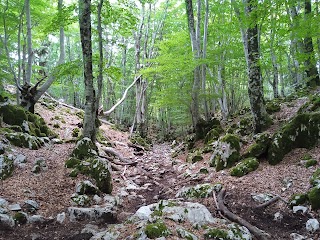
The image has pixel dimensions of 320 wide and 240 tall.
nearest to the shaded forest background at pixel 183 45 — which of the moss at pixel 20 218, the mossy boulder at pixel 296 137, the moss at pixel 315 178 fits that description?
the mossy boulder at pixel 296 137

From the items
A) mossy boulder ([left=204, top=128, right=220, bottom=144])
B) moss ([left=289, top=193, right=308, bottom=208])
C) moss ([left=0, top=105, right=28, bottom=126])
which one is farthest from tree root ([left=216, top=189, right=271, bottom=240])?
moss ([left=0, top=105, right=28, bottom=126])

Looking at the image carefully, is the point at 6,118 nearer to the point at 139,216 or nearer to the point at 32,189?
the point at 32,189

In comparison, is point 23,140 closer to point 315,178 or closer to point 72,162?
point 72,162

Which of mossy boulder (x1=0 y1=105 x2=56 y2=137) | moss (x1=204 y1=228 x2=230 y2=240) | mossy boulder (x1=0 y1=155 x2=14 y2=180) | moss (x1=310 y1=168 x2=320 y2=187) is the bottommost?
moss (x1=204 y1=228 x2=230 y2=240)

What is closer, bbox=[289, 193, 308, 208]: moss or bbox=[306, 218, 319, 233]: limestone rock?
bbox=[306, 218, 319, 233]: limestone rock

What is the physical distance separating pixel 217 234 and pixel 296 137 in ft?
13.6

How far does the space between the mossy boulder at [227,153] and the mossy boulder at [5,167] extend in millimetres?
5432

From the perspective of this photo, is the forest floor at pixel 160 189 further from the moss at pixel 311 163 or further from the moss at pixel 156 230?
the moss at pixel 156 230

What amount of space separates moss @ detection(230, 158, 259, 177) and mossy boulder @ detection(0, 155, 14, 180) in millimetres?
5524

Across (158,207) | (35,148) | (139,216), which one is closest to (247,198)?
(158,207)

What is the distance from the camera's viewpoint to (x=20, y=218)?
14.9ft

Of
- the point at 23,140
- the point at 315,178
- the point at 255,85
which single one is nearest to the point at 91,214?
the point at 23,140

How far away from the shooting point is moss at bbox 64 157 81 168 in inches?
274

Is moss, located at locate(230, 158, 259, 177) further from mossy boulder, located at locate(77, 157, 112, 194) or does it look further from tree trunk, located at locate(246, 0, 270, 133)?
mossy boulder, located at locate(77, 157, 112, 194)
